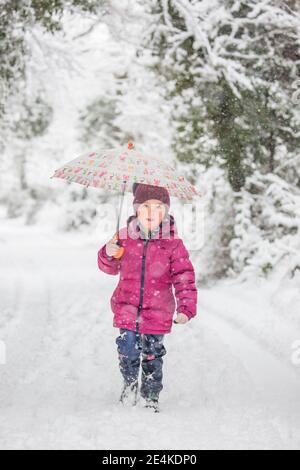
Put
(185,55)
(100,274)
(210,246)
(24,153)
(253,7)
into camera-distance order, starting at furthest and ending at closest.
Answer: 1. (24,153)
2. (100,274)
3. (210,246)
4. (185,55)
5. (253,7)

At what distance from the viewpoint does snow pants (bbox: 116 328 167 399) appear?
4.42 metres

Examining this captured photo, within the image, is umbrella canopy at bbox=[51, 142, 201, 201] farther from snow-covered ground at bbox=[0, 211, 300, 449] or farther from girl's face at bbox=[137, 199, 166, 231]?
snow-covered ground at bbox=[0, 211, 300, 449]

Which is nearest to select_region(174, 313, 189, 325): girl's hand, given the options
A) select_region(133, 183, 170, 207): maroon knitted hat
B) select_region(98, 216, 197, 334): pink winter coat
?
select_region(98, 216, 197, 334): pink winter coat

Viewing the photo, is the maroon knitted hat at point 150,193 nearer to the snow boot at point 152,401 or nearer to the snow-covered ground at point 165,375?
the snow boot at point 152,401

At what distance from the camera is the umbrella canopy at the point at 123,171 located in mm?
4309

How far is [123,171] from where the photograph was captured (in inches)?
170

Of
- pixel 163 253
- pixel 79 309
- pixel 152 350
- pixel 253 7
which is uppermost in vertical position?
pixel 253 7

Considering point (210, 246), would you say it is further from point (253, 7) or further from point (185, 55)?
point (253, 7)

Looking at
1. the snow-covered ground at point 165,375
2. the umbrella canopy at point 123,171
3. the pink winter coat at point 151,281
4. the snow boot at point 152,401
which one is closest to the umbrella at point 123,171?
the umbrella canopy at point 123,171

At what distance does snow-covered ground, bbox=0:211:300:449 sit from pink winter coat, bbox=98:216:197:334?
2.43 feet

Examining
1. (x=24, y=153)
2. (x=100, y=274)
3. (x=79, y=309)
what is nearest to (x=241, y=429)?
(x=79, y=309)

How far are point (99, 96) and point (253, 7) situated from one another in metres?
15.4

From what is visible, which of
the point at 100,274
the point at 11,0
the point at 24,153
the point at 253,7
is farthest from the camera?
the point at 24,153

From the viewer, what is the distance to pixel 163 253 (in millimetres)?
4469
